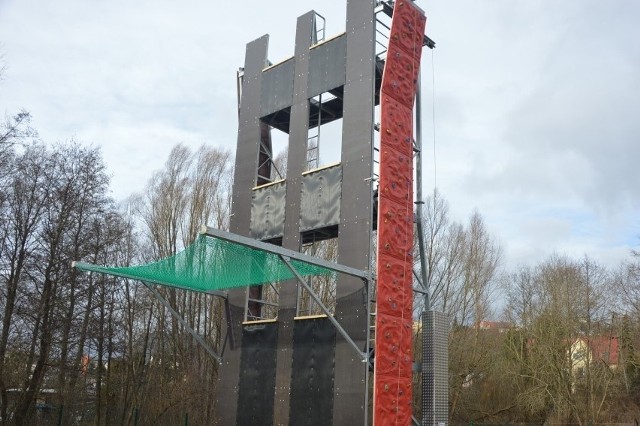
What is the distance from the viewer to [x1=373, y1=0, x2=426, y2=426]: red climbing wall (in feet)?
39.0

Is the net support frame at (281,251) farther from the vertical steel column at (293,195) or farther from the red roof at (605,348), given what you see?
the red roof at (605,348)

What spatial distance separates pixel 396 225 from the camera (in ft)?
41.6

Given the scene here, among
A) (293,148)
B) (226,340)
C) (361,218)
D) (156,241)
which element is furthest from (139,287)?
(361,218)

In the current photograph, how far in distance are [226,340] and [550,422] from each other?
20623 mm

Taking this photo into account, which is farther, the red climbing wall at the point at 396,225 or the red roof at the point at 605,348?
the red roof at the point at 605,348

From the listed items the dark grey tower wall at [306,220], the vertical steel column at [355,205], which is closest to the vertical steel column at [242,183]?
the dark grey tower wall at [306,220]

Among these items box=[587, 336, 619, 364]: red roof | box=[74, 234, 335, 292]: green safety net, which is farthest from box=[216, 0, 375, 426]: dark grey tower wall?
box=[587, 336, 619, 364]: red roof

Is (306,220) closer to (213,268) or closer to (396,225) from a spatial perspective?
(396,225)

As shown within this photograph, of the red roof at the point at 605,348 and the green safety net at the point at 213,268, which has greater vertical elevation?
the green safety net at the point at 213,268

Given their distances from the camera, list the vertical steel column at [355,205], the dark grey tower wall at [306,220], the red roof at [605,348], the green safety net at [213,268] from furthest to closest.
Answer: the red roof at [605,348], the dark grey tower wall at [306,220], the vertical steel column at [355,205], the green safety net at [213,268]

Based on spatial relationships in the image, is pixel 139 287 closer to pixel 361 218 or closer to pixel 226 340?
pixel 226 340

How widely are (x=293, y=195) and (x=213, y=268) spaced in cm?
298

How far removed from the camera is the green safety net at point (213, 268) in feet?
37.8

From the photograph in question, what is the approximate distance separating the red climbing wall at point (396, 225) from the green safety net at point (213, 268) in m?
1.42
